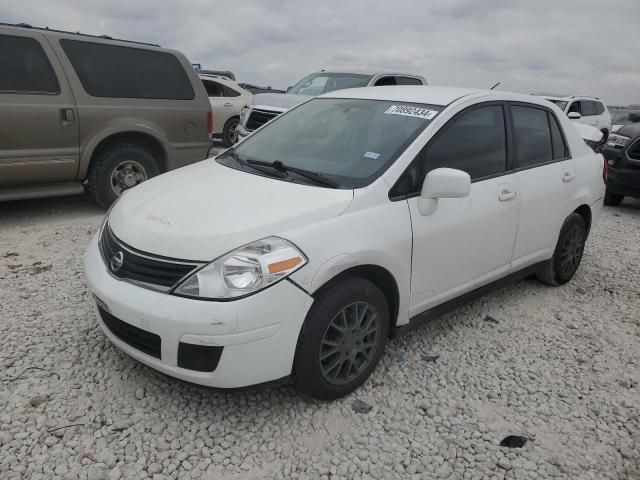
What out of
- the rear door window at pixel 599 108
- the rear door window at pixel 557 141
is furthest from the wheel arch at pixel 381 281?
the rear door window at pixel 599 108

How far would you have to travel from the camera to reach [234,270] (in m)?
2.36

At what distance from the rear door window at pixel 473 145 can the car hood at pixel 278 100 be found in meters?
4.63

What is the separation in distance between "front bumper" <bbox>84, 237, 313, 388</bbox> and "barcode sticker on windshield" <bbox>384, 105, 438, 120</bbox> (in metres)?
1.46

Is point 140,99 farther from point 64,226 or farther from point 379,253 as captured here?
point 379,253

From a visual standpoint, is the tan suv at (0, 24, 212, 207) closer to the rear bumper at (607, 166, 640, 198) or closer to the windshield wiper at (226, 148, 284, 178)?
the windshield wiper at (226, 148, 284, 178)

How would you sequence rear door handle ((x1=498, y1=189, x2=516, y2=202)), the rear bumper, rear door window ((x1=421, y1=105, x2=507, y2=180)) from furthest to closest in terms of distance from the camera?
the rear bumper → rear door handle ((x1=498, y1=189, x2=516, y2=202)) → rear door window ((x1=421, y1=105, x2=507, y2=180))

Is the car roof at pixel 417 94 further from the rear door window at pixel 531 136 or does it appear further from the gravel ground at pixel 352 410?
the gravel ground at pixel 352 410

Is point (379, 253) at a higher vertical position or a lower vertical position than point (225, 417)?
higher

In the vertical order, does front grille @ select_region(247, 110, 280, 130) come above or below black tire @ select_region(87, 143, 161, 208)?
above

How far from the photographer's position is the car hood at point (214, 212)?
245cm

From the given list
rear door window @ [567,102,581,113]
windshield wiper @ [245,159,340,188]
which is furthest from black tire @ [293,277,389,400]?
rear door window @ [567,102,581,113]

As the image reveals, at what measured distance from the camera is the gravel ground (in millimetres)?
2381

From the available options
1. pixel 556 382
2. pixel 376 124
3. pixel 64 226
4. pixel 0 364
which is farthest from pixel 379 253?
pixel 64 226

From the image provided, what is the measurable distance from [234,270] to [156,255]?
41 cm
